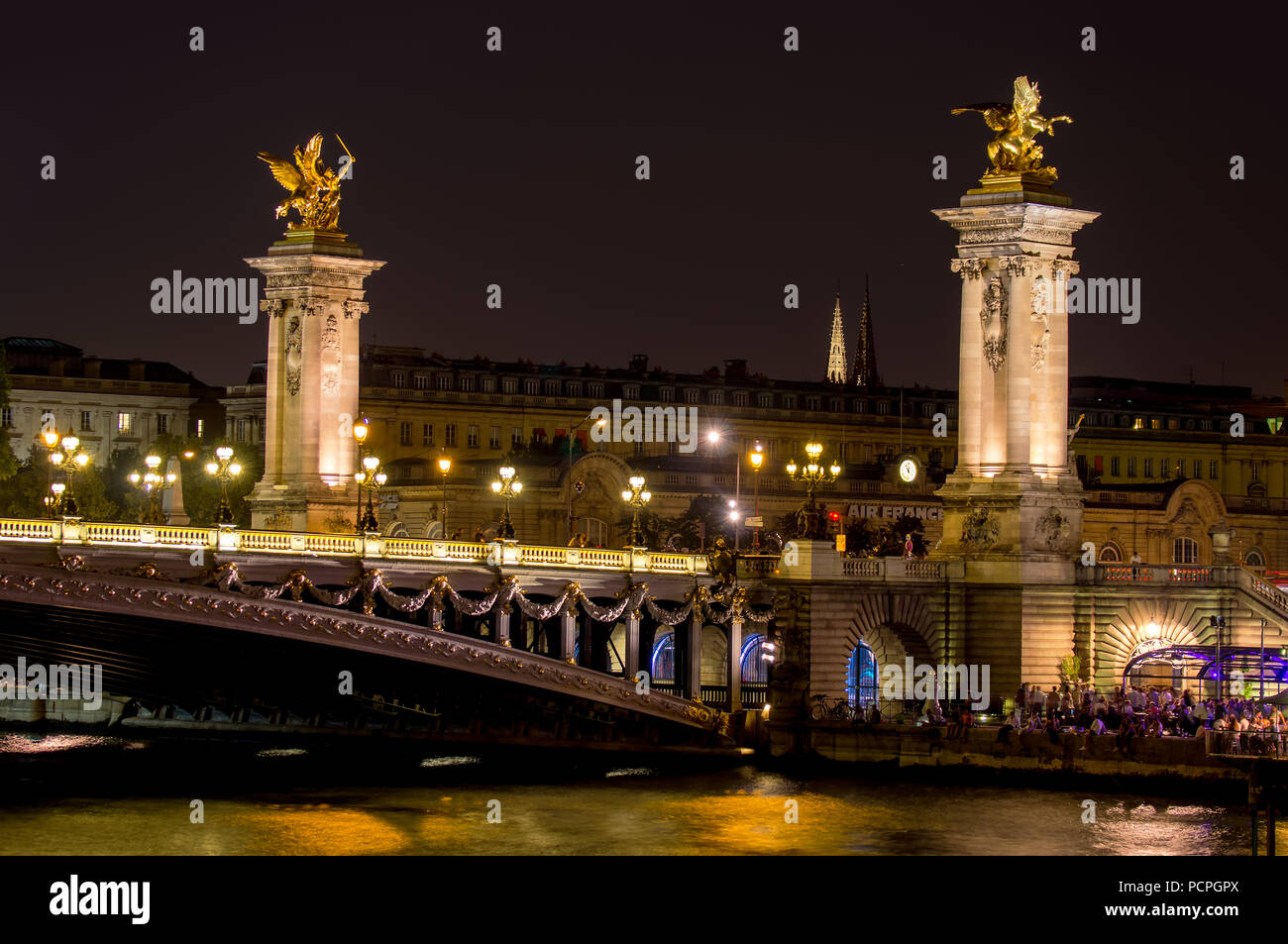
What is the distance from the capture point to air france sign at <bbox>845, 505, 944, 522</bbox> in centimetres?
13000

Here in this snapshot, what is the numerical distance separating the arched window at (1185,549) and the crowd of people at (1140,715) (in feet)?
180

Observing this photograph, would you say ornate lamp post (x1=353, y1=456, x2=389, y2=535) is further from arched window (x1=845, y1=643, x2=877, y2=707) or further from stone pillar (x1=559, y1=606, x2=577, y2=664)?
arched window (x1=845, y1=643, x2=877, y2=707)

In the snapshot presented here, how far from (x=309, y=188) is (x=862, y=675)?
22605mm

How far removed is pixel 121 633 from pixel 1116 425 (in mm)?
96525

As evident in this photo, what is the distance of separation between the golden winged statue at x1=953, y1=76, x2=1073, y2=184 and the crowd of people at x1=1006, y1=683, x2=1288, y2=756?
46.9 feet

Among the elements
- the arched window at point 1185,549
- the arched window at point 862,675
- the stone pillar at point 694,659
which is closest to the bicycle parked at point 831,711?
the arched window at point 862,675

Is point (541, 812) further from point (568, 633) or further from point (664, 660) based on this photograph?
point (664, 660)

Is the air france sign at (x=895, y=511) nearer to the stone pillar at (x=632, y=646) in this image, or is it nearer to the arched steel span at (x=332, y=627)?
the stone pillar at (x=632, y=646)

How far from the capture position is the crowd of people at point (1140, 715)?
2773 inches

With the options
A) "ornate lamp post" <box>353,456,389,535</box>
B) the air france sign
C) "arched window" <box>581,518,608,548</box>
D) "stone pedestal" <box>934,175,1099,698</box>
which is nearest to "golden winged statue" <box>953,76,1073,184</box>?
"stone pedestal" <box>934,175,1099,698</box>

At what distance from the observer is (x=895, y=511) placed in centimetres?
13112
